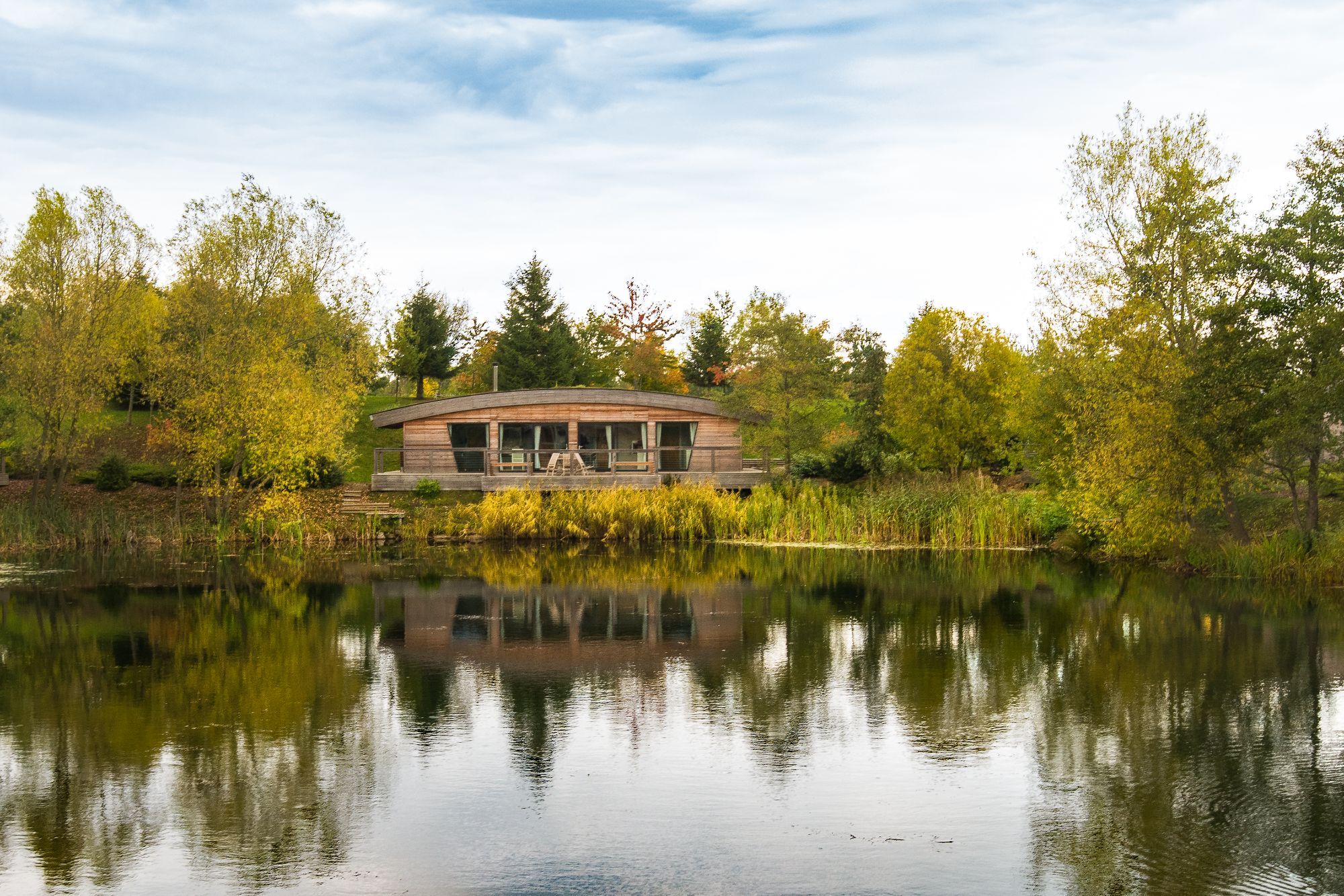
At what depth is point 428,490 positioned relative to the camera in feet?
126

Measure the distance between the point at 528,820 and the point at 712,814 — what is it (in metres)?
1.38

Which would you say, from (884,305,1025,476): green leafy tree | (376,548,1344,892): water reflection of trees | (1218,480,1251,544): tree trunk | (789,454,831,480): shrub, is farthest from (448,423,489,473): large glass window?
(1218,480,1251,544): tree trunk

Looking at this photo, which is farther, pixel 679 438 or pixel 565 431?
pixel 679 438

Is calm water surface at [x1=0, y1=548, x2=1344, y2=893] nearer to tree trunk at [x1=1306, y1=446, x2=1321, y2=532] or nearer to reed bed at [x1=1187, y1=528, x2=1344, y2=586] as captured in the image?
reed bed at [x1=1187, y1=528, x2=1344, y2=586]

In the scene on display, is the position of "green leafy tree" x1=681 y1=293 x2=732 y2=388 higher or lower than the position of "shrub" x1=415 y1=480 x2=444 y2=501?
higher

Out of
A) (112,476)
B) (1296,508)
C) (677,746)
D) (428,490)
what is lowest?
(677,746)

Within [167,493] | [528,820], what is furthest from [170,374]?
[528,820]

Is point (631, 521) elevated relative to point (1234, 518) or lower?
lower

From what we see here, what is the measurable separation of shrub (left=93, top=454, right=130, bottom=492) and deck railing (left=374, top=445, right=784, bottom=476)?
8599 millimetres

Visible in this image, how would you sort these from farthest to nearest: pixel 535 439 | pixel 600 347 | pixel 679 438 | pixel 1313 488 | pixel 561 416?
1. pixel 600 347
2. pixel 679 438
3. pixel 535 439
4. pixel 561 416
5. pixel 1313 488

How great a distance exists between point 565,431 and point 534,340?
12627 millimetres

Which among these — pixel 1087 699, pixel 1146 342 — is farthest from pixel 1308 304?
pixel 1087 699

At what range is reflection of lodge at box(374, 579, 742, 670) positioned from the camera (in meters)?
15.5

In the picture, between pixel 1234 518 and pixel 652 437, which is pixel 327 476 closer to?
pixel 652 437
